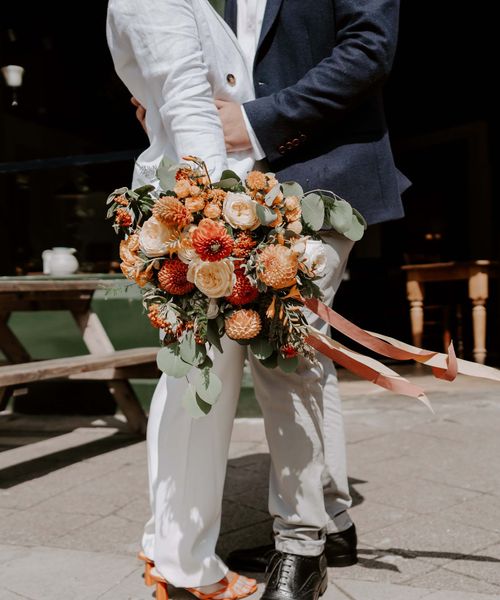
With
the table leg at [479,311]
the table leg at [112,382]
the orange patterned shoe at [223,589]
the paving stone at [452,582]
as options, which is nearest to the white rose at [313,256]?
the orange patterned shoe at [223,589]

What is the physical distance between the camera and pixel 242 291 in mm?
1654

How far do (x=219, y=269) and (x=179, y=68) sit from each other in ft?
1.84

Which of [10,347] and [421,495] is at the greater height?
[10,347]

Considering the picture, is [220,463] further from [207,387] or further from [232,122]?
[232,122]

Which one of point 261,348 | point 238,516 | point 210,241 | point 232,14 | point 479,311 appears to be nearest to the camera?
point 210,241

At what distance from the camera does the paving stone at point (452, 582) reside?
2.03m

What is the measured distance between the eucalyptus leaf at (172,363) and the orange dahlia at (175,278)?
12 centimetres

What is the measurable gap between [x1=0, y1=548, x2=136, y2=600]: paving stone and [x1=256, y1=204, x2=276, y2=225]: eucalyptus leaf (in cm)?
113

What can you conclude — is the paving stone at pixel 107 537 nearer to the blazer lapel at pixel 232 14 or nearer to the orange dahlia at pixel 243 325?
the orange dahlia at pixel 243 325

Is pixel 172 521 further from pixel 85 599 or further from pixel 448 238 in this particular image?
pixel 448 238

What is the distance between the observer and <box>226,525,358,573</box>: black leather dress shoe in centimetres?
220

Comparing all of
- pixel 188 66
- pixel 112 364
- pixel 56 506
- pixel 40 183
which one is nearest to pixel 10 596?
pixel 56 506

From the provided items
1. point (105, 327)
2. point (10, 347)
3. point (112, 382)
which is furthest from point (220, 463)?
point (105, 327)

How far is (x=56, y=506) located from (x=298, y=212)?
185 cm
